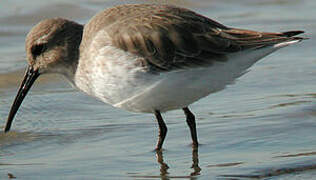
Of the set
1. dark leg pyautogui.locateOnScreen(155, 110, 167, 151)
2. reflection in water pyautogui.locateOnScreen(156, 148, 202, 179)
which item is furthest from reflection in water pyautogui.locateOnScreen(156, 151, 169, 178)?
dark leg pyautogui.locateOnScreen(155, 110, 167, 151)

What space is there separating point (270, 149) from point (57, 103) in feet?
10.3

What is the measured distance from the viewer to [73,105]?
1002 cm

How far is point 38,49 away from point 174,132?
1.82m

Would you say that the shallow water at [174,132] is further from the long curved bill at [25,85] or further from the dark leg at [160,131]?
the long curved bill at [25,85]

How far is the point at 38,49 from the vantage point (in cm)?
835

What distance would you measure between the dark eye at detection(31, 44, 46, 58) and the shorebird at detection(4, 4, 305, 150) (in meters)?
0.47

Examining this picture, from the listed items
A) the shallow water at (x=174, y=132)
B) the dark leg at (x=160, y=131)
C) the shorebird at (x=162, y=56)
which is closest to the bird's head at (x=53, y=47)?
the shorebird at (x=162, y=56)

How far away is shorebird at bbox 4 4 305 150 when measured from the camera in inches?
304

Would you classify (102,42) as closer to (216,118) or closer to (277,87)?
(216,118)

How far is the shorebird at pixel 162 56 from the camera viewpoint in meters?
7.72

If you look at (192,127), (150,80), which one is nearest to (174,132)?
(192,127)

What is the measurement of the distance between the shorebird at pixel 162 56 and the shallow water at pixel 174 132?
2.08 ft

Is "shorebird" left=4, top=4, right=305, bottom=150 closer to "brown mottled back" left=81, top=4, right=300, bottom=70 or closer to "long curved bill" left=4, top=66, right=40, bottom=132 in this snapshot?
"brown mottled back" left=81, top=4, right=300, bottom=70

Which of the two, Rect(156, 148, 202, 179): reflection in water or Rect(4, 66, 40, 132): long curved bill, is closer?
Rect(156, 148, 202, 179): reflection in water
